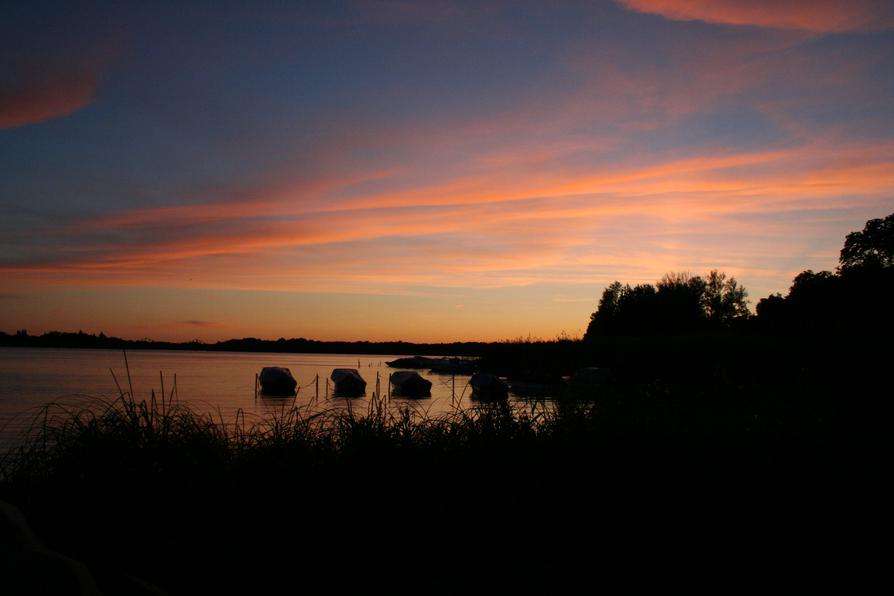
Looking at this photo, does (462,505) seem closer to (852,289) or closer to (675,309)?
(852,289)

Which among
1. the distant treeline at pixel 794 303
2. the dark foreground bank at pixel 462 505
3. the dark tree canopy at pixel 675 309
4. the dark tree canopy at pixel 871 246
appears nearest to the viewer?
the dark foreground bank at pixel 462 505

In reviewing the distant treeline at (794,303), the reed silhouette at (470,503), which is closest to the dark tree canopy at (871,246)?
the distant treeline at (794,303)

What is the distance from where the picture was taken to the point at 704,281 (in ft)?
362

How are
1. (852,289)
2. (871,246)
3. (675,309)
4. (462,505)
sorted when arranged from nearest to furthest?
(462,505), (852,289), (871,246), (675,309)

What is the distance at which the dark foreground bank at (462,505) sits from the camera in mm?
5977

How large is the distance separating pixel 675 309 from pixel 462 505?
8955 centimetres

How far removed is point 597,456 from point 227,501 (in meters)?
4.32

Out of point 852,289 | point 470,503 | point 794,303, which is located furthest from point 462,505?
point 794,303

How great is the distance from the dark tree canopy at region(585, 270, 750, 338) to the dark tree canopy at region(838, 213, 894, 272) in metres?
17.3

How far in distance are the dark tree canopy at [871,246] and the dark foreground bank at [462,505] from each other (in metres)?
68.5

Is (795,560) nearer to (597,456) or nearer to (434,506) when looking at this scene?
(597,456)

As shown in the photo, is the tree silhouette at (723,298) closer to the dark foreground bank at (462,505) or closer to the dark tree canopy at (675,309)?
the dark tree canopy at (675,309)

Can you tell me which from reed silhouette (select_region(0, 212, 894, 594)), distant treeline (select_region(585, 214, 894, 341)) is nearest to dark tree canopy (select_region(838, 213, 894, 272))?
distant treeline (select_region(585, 214, 894, 341))

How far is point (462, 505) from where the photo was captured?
7.06m
